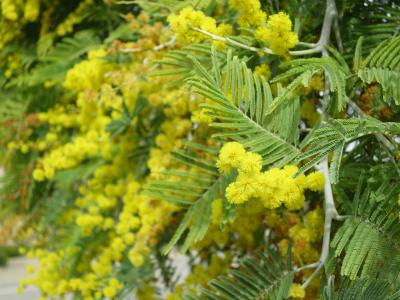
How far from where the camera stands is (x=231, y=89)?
903 millimetres

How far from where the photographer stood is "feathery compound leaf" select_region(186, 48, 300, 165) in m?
0.85

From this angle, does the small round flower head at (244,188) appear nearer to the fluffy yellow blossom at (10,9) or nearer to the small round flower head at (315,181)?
the small round flower head at (315,181)

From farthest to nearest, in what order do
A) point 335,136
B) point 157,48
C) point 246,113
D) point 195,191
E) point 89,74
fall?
point 89,74
point 157,48
point 195,191
point 246,113
point 335,136

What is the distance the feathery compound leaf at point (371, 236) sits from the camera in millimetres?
820

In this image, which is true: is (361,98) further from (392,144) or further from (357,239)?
(357,239)

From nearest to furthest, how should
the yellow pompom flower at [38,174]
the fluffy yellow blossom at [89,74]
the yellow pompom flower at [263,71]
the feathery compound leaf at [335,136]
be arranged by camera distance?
the feathery compound leaf at [335,136]
the yellow pompom flower at [263,71]
the fluffy yellow blossom at [89,74]
the yellow pompom flower at [38,174]

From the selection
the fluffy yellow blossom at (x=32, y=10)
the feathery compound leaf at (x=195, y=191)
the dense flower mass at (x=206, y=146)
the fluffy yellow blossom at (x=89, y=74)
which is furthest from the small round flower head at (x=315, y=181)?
the fluffy yellow blossom at (x=32, y=10)

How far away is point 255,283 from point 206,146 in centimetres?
32

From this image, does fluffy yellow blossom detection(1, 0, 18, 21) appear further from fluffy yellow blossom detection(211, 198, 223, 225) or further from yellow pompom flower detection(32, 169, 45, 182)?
fluffy yellow blossom detection(211, 198, 223, 225)

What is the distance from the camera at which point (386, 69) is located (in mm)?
893

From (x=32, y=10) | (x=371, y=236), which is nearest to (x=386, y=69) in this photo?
(x=371, y=236)

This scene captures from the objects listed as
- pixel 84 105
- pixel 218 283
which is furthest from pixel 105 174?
pixel 218 283

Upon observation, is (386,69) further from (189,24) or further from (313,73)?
(189,24)

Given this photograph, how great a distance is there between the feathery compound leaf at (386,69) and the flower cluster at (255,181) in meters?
0.18
